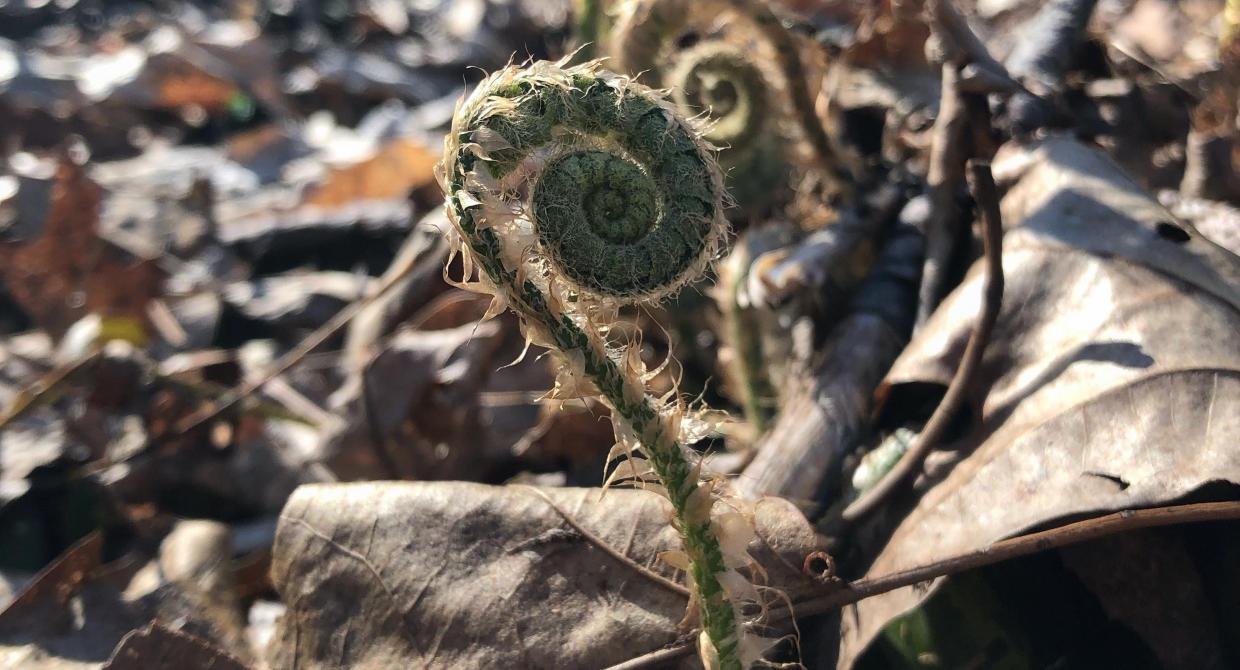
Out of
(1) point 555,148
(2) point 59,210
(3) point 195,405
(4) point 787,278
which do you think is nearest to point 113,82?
(2) point 59,210

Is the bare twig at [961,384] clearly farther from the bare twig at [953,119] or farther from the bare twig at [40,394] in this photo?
the bare twig at [40,394]

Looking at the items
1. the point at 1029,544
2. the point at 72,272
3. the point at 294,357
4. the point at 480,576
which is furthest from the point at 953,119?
the point at 72,272

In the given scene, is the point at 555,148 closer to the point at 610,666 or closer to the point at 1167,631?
the point at 610,666

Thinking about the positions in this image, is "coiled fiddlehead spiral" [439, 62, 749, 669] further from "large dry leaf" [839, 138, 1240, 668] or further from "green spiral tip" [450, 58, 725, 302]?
"large dry leaf" [839, 138, 1240, 668]

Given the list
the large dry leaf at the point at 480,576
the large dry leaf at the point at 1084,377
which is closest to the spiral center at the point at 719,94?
the large dry leaf at the point at 1084,377

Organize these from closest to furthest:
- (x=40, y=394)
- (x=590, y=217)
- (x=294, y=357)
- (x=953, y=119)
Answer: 1. (x=590, y=217)
2. (x=953, y=119)
3. (x=40, y=394)
4. (x=294, y=357)

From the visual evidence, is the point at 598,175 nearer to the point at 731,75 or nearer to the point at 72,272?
the point at 731,75
